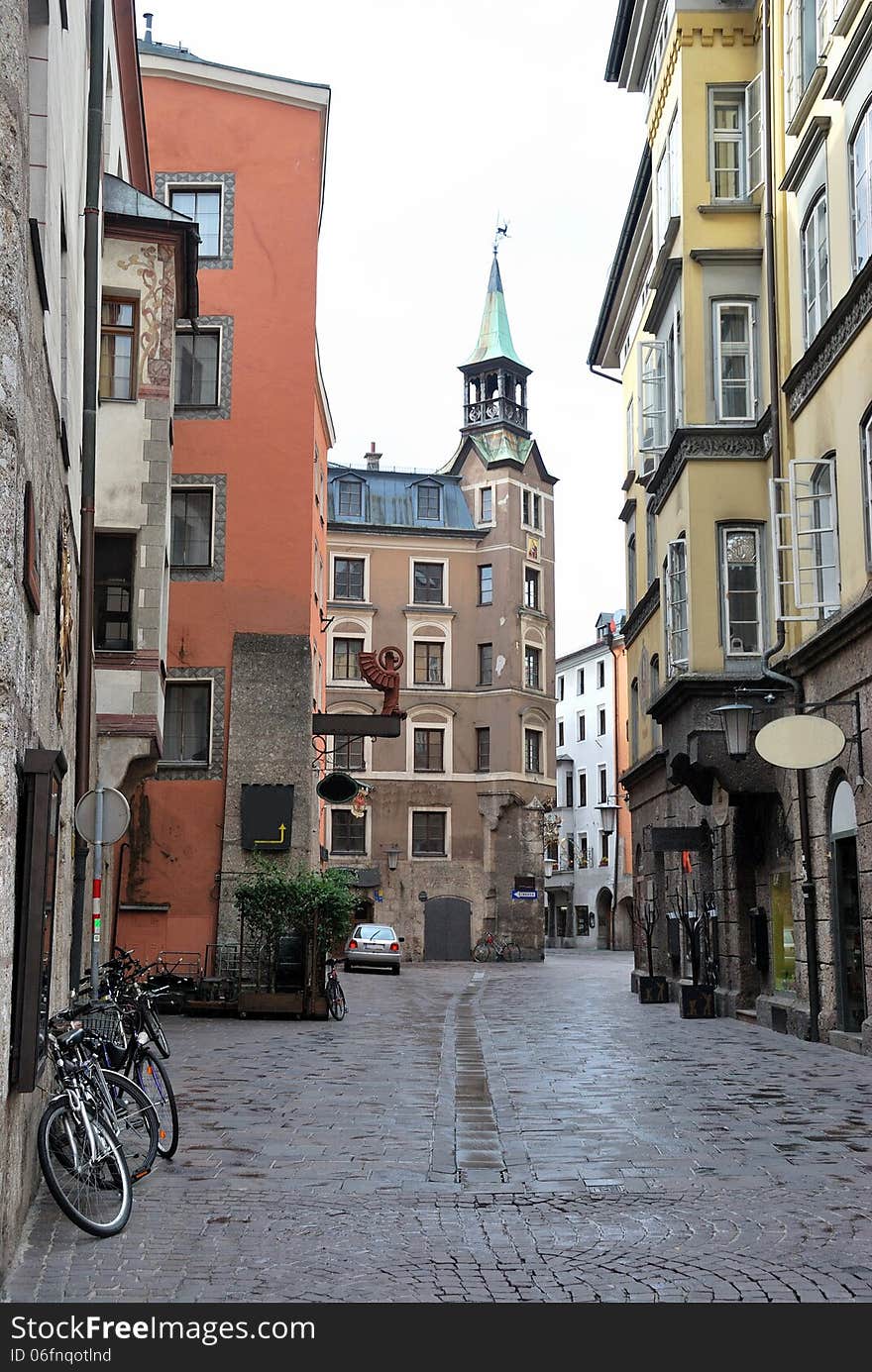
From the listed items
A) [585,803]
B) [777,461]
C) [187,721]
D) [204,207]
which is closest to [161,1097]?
[777,461]

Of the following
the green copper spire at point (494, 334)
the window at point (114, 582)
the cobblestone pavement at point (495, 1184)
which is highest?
the green copper spire at point (494, 334)

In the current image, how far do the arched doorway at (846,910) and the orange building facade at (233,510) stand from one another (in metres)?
11.5

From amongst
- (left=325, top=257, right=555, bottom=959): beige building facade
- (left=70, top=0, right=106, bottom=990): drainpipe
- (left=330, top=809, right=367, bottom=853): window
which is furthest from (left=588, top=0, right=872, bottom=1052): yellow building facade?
(left=330, top=809, right=367, bottom=853): window

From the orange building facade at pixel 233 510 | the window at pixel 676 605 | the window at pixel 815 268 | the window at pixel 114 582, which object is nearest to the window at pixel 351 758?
the orange building facade at pixel 233 510

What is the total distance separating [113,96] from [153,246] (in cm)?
204

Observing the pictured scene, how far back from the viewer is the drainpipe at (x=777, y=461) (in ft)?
62.9

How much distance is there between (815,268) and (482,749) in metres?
42.3

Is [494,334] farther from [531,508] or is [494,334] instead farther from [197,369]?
[197,369]

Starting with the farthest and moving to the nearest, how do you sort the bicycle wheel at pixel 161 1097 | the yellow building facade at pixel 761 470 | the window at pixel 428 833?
the window at pixel 428 833
the yellow building facade at pixel 761 470
the bicycle wheel at pixel 161 1097

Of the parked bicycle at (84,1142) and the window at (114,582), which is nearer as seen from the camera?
the parked bicycle at (84,1142)

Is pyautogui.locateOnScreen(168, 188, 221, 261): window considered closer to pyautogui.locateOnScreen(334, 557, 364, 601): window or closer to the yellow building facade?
the yellow building facade

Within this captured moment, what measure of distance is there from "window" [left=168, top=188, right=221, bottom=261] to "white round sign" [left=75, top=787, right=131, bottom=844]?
1894 centimetres

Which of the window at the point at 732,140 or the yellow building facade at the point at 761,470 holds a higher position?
the window at the point at 732,140

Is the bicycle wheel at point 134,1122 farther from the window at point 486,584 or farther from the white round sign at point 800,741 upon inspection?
the window at point 486,584
